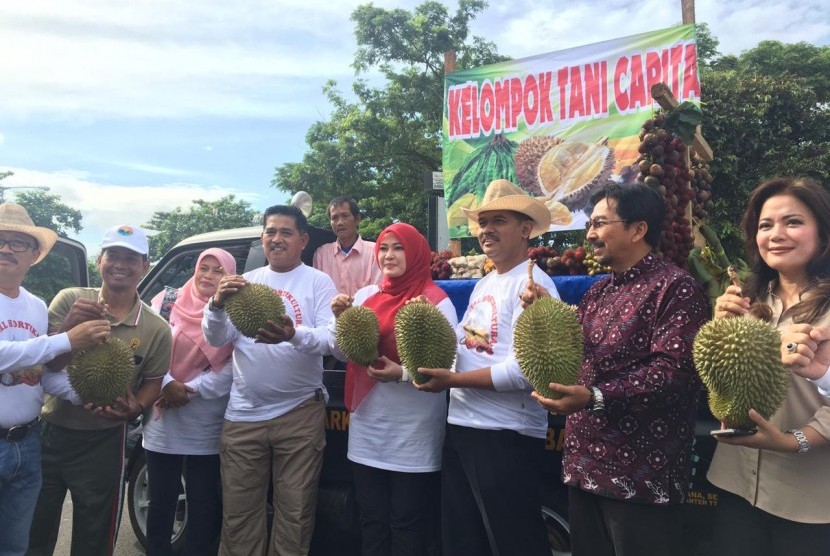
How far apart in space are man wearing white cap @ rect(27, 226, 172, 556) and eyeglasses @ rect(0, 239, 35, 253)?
0.35m

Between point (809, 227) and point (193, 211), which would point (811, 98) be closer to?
point (809, 227)

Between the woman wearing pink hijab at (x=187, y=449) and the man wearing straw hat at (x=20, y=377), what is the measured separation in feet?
1.97

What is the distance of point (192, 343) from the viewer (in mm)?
3545

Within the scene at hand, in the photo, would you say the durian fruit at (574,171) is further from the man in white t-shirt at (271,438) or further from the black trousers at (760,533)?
the black trousers at (760,533)

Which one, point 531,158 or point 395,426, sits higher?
point 531,158

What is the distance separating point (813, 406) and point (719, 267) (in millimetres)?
1188

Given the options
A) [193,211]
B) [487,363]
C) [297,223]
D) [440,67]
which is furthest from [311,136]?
[193,211]

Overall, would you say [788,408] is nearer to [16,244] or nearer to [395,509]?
[395,509]

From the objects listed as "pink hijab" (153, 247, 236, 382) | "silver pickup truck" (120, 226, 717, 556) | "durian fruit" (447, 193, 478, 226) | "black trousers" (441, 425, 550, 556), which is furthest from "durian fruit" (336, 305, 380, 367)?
"durian fruit" (447, 193, 478, 226)

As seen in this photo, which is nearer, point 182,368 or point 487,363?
point 487,363

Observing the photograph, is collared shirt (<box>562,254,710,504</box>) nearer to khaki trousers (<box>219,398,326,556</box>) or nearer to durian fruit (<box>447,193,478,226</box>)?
khaki trousers (<box>219,398,326,556</box>)

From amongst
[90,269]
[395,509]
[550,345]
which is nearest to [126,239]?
[395,509]

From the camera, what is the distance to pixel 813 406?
1.92 meters

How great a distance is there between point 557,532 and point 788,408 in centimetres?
154
